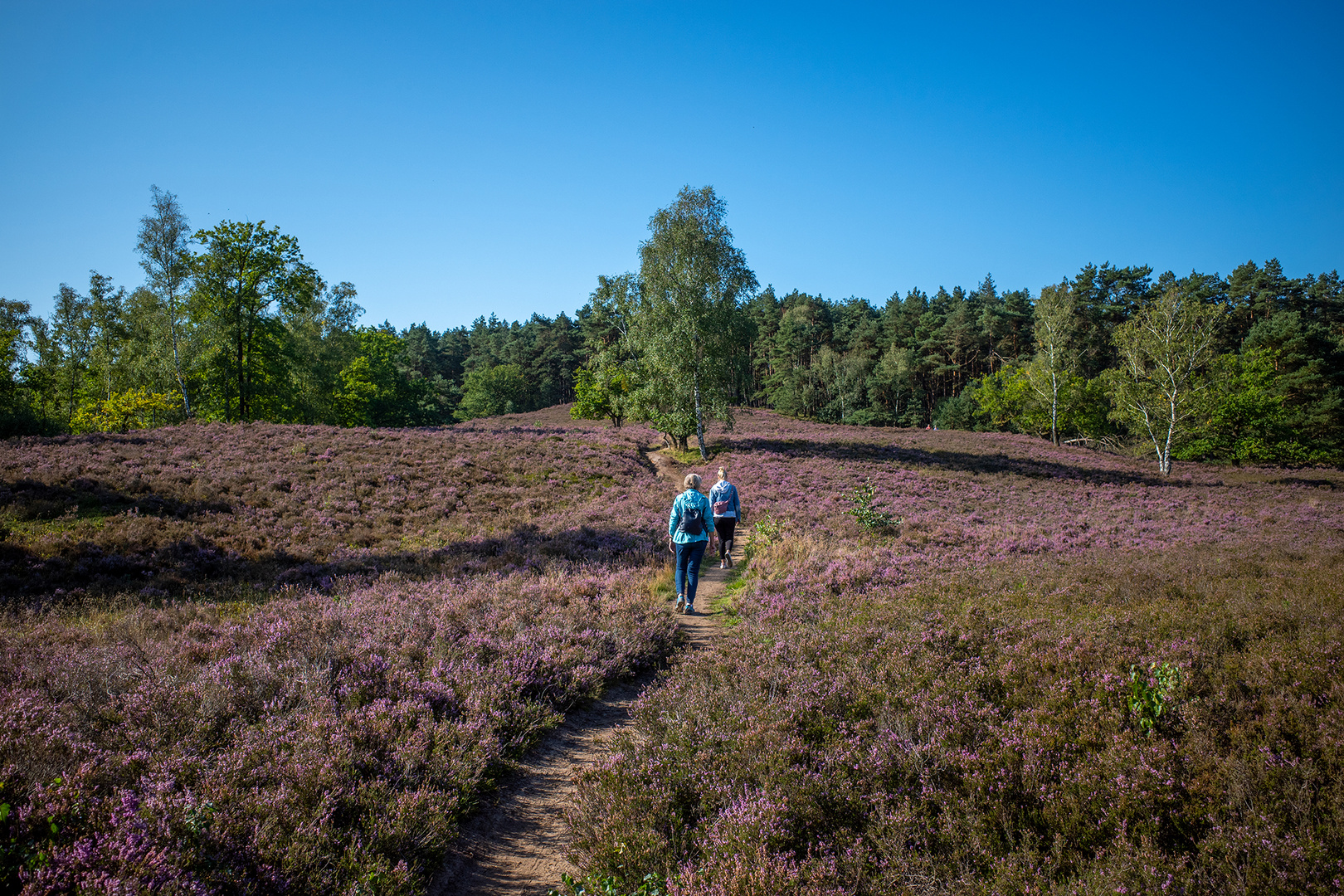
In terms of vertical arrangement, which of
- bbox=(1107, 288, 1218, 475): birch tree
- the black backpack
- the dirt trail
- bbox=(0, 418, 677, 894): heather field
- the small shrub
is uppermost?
bbox=(1107, 288, 1218, 475): birch tree

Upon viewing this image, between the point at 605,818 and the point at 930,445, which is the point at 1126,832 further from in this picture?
the point at 930,445

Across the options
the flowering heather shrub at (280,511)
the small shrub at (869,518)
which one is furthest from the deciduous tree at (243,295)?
the small shrub at (869,518)

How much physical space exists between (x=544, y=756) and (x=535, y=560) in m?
6.13

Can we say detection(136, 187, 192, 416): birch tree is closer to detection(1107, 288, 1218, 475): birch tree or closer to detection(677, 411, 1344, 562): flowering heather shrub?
detection(677, 411, 1344, 562): flowering heather shrub

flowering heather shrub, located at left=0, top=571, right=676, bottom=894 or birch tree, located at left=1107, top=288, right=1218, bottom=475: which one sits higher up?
birch tree, located at left=1107, top=288, right=1218, bottom=475

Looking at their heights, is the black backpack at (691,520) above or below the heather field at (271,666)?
above

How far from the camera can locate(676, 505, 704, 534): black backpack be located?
9.05m

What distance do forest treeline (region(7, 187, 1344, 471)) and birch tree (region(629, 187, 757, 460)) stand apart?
0.10 m

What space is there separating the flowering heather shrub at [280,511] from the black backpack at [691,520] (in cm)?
277

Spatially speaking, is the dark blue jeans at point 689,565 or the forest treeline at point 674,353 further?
the forest treeline at point 674,353

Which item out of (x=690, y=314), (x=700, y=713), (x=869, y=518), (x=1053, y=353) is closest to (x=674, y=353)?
(x=690, y=314)

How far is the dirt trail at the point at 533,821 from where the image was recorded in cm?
366

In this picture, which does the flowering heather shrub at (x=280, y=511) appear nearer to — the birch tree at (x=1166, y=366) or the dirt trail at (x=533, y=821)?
the dirt trail at (x=533, y=821)

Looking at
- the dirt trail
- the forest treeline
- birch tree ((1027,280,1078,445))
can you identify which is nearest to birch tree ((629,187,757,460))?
the forest treeline
